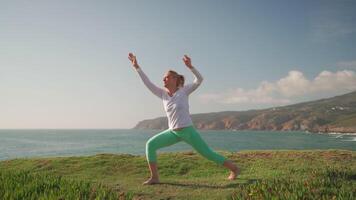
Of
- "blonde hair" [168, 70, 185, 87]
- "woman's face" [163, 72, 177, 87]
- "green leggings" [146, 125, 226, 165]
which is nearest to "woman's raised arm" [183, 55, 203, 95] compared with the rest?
"blonde hair" [168, 70, 185, 87]

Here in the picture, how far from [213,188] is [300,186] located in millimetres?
1881

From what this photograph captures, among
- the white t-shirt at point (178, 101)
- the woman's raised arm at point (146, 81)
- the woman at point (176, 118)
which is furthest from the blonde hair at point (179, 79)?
the woman's raised arm at point (146, 81)

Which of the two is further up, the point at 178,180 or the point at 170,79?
the point at 170,79

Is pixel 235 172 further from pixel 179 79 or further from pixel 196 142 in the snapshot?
pixel 179 79

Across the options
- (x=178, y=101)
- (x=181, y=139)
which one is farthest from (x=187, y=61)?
(x=181, y=139)

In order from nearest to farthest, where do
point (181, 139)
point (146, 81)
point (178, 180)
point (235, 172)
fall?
point (181, 139), point (146, 81), point (235, 172), point (178, 180)

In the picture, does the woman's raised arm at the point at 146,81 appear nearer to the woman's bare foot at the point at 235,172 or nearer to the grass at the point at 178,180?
the grass at the point at 178,180

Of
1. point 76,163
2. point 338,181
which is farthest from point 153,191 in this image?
point 76,163

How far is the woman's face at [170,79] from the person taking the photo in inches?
330

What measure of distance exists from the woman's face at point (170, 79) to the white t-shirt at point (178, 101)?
0.65ft

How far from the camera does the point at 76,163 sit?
43.4 feet

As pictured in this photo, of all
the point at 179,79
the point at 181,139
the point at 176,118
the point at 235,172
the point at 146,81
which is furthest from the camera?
the point at 235,172

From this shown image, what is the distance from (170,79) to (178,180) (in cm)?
287

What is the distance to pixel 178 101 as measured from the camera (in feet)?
26.8
